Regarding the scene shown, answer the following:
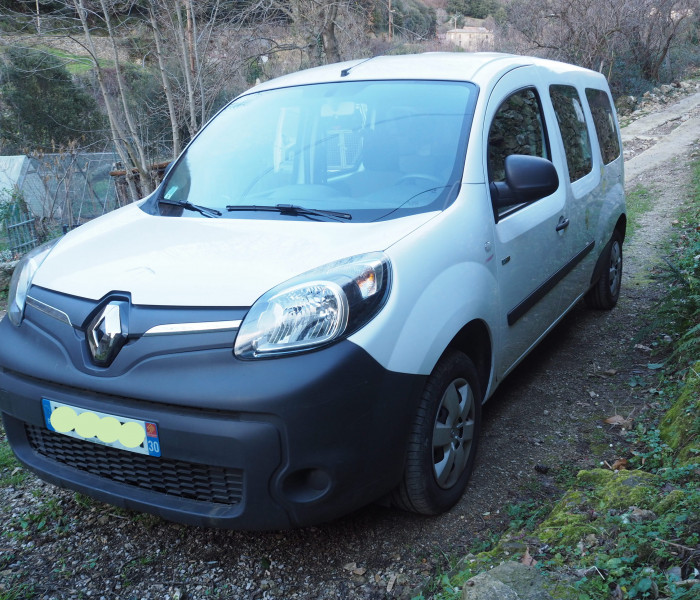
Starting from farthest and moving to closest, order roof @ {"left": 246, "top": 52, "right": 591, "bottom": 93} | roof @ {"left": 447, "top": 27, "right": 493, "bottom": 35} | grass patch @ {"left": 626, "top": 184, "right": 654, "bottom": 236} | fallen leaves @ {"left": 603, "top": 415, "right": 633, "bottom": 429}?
1. roof @ {"left": 447, "top": 27, "right": 493, "bottom": 35}
2. grass patch @ {"left": 626, "top": 184, "right": 654, "bottom": 236}
3. fallen leaves @ {"left": 603, "top": 415, "right": 633, "bottom": 429}
4. roof @ {"left": 246, "top": 52, "right": 591, "bottom": 93}

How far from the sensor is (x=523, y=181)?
111 inches

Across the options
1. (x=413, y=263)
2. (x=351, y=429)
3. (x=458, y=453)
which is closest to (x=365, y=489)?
(x=351, y=429)

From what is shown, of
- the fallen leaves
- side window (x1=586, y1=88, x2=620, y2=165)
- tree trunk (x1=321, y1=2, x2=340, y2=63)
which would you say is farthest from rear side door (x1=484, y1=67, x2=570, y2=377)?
tree trunk (x1=321, y1=2, x2=340, y2=63)

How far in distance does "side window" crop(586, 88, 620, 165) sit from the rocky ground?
1.81 metres

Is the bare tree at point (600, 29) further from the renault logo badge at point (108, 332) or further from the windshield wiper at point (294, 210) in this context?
the renault logo badge at point (108, 332)

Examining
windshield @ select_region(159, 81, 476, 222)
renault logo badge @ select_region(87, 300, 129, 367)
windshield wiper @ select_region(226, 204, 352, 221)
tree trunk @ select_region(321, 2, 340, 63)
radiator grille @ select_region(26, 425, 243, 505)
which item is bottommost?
radiator grille @ select_region(26, 425, 243, 505)

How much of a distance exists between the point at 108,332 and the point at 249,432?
0.58m

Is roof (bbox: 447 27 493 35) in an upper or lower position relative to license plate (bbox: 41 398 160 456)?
upper

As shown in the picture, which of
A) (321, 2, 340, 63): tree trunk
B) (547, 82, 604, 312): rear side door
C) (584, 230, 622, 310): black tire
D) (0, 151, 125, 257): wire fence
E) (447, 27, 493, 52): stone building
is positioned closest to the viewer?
(547, 82, 604, 312): rear side door

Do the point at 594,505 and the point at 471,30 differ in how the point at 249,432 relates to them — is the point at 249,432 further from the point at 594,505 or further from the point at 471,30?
the point at 471,30

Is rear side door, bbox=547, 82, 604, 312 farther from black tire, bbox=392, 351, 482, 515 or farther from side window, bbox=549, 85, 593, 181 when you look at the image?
black tire, bbox=392, 351, 482, 515

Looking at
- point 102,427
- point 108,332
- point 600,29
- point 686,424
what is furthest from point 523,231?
point 600,29

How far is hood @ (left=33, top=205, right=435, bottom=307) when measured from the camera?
213cm

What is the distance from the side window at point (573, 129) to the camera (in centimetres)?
381
